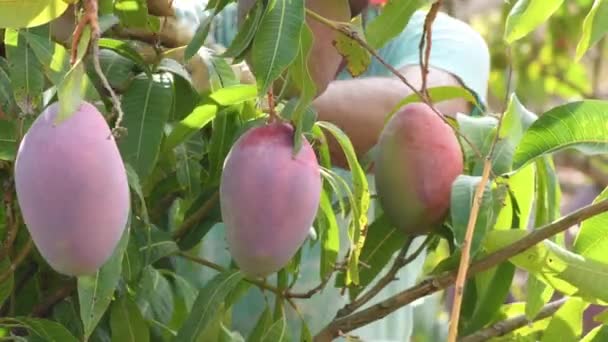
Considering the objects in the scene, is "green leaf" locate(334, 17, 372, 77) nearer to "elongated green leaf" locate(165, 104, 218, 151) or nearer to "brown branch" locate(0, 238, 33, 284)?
"elongated green leaf" locate(165, 104, 218, 151)

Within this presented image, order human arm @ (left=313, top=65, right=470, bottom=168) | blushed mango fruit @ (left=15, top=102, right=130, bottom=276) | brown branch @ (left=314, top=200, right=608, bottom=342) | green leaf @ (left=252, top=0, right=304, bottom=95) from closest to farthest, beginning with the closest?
blushed mango fruit @ (left=15, top=102, right=130, bottom=276)
green leaf @ (left=252, top=0, right=304, bottom=95)
brown branch @ (left=314, top=200, right=608, bottom=342)
human arm @ (left=313, top=65, right=470, bottom=168)

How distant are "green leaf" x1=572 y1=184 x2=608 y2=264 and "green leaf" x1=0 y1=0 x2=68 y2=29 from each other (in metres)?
0.40

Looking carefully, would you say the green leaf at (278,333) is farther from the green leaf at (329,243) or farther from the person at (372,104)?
the person at (372,104)

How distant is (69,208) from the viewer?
0.62 meters

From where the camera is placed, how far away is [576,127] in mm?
875

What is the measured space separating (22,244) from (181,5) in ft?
0.92

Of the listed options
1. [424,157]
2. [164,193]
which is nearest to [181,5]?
[164,193]

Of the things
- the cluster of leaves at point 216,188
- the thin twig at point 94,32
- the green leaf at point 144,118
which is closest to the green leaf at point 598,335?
the cluster of leaves at point 216,188

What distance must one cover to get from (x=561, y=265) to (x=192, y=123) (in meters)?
0.26

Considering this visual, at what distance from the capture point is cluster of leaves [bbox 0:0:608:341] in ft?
2.64

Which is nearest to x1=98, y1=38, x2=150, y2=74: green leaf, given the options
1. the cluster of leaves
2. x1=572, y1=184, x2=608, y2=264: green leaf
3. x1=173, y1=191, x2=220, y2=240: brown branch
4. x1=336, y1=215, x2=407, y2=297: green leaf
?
the cluster of leaves

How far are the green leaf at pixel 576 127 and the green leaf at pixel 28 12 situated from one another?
338 millimetres

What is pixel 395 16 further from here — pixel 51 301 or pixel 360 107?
pixel 360 107

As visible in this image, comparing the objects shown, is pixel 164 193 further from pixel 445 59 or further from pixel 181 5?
pixel 445 59
